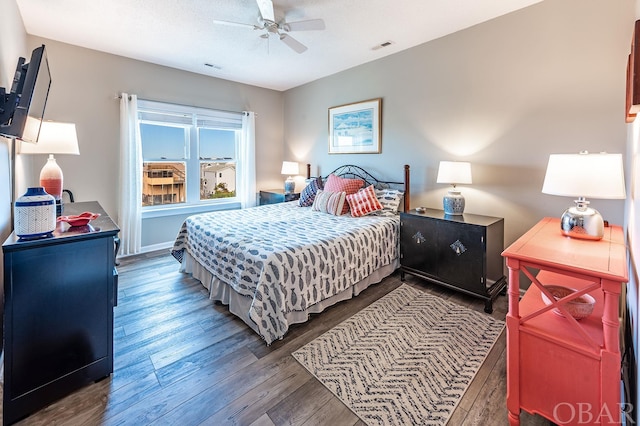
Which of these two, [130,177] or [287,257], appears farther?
[130,177]

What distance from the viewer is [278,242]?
7.97 ft

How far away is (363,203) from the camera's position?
353 cm

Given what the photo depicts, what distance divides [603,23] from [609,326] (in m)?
2.54

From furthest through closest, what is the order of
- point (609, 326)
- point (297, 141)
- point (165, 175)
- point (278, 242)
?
point (297, 141), point (165, 175), point (278, 242), point (609, 326)

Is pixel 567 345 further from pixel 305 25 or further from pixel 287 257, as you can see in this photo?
pixel 305 25

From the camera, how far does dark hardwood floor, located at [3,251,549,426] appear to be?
4.90 feet

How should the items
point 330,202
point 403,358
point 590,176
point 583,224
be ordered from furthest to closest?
point 330,202 → point 403,358 → point 583,224 → point 590,176

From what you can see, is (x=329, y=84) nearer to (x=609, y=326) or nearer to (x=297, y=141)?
(x=297, y=141)

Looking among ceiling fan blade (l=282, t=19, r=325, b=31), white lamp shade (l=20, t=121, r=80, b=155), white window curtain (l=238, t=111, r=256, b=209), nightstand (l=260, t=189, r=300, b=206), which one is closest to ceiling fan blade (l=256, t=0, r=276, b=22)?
ceiling fan blade (l=282, t=19, r=325, b=31)

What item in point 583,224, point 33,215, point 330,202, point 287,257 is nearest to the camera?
point 33,215

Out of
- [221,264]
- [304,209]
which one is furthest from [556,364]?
[304,209]

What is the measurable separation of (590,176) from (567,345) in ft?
3.14

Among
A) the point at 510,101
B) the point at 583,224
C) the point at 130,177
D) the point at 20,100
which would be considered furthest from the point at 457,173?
the point at 130,177

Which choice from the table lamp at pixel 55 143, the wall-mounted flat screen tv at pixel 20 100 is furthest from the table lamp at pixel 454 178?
the table lamp at pixel 55 143
